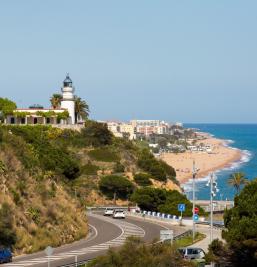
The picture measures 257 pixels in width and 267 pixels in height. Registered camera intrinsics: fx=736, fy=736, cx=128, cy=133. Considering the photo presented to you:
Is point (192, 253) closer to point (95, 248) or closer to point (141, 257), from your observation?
point (95, 248)

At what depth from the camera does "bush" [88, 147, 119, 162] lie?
111375 millimetres

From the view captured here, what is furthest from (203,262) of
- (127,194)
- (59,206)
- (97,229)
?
(127,194)

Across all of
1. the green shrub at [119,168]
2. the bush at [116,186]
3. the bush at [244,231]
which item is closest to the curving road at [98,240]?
the bush at [244,231]

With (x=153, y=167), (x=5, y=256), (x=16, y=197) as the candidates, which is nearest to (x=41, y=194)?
(x=16, y=197)

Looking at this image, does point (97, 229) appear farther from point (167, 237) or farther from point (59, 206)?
point (167, 237)

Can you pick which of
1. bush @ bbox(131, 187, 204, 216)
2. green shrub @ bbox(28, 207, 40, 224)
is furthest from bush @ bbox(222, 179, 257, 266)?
bush @ bbox(131, 187, 204, 216)

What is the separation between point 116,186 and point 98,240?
43.7 m

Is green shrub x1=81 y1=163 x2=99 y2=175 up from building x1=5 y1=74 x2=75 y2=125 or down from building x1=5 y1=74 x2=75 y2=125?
down

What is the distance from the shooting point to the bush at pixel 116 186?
319 ft

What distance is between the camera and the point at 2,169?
53.2 m

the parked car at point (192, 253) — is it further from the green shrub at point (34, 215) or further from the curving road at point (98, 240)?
the green shrub at point (34, 215)

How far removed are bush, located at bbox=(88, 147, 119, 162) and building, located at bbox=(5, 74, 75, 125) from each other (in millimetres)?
9143

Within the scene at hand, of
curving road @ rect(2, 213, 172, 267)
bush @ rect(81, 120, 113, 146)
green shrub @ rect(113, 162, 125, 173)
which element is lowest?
curving road @ rect(2, 213, 172, 267)

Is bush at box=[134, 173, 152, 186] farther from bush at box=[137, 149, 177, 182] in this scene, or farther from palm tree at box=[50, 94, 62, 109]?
palm tree at box=[50, 94, 62, 109]
